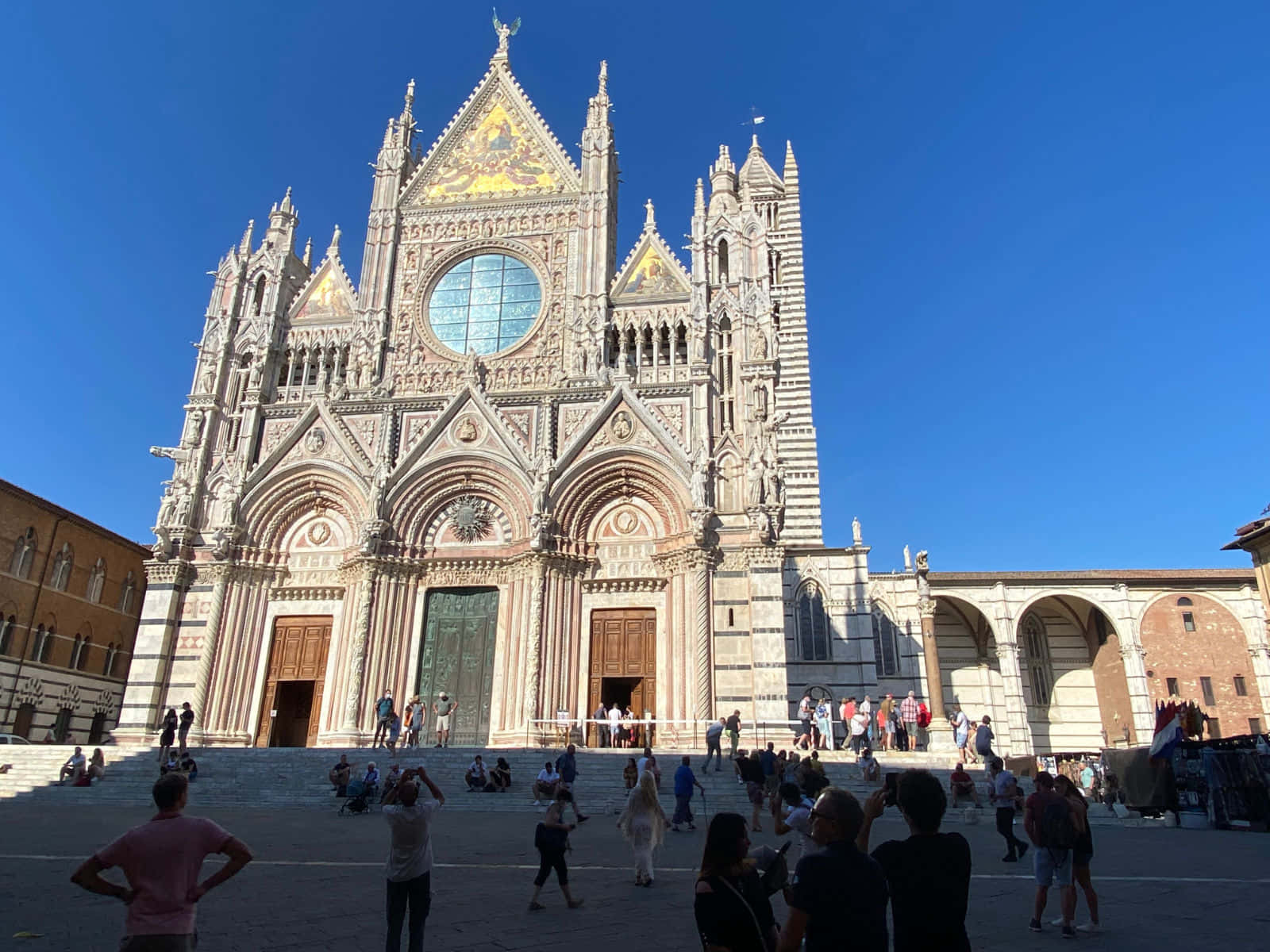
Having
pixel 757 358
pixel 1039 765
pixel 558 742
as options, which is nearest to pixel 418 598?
pixel 558 742

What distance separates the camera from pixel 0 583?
28031 millimetres

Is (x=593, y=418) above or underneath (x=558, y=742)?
above

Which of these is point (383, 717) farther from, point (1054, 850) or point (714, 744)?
point (1054, 850)

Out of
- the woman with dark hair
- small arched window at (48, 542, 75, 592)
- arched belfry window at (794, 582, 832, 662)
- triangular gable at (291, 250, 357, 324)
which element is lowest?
the woman with dark hair

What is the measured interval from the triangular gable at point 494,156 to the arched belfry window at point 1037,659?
2811 cm

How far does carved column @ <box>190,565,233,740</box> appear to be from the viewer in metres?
23.9

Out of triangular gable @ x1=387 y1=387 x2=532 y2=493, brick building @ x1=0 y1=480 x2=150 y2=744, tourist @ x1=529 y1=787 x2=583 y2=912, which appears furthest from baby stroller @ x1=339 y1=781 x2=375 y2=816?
brick building @ x1=0 y1=480 x2=150 y2=744

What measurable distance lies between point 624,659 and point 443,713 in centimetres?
523

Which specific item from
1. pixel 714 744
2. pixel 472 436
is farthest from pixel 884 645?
pixel 472 436

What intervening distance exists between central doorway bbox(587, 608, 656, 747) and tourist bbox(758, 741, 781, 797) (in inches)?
307

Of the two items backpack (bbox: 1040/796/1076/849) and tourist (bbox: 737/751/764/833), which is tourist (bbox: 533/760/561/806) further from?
backpack (bbox: 1040/796/1076/849)

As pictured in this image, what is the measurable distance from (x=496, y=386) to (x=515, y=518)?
4.79m

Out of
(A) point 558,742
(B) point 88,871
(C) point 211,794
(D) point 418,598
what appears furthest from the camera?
(D) point 418,598

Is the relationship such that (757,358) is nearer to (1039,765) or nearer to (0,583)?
(1039,765)
